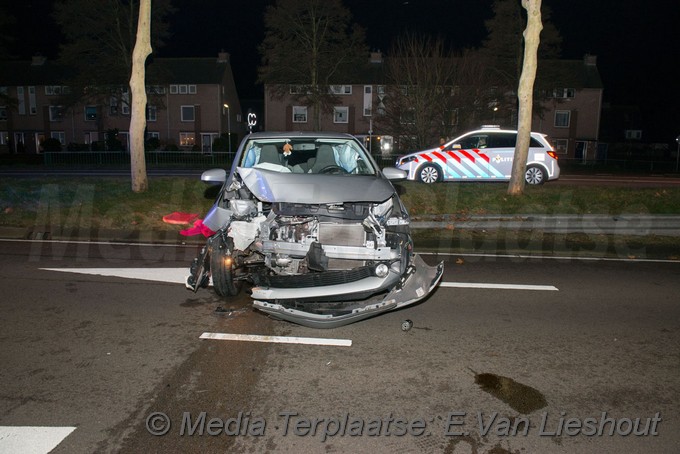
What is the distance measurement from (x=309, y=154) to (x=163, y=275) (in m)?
2.63

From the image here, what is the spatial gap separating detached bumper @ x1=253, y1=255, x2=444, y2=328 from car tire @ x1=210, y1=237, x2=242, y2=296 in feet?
2.83

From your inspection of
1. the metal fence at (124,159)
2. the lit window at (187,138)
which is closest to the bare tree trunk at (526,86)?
the metal fence at (124,159)

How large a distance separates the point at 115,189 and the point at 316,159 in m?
7.94

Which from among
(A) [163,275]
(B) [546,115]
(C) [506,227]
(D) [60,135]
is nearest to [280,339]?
(A) [163,275]

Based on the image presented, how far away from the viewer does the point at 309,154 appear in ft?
24.2

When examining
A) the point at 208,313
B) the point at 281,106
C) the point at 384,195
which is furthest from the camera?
the point at 281,106

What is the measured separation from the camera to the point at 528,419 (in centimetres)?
364

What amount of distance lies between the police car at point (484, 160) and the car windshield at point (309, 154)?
8883 millimetres

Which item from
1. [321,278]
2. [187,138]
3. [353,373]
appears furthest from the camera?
[187,138]

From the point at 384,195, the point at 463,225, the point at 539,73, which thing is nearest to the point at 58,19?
the point at 539,73

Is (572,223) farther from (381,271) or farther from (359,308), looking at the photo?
(359,308)

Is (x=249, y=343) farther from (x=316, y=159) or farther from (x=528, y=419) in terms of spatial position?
(x=316, y=159)

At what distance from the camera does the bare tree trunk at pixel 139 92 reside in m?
12.5

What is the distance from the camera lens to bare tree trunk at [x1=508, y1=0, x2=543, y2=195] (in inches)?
481
